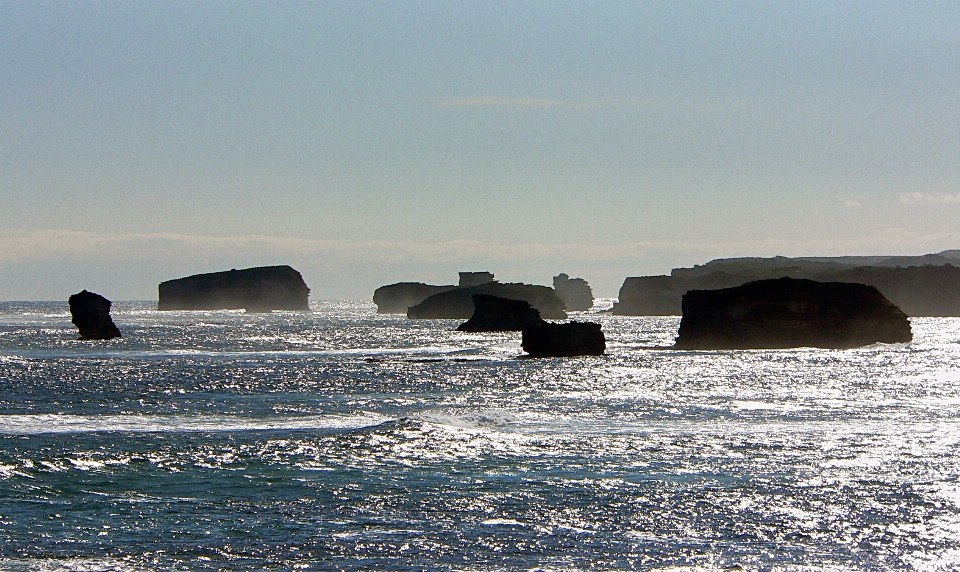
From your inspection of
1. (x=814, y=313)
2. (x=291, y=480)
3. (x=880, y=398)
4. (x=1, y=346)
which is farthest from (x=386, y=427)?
(x=1, y=346)

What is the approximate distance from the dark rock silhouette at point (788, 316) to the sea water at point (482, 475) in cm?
4300

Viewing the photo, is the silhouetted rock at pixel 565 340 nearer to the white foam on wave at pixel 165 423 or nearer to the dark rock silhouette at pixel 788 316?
the dark rock silhouette at pixel 788 316

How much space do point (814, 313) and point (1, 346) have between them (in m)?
105

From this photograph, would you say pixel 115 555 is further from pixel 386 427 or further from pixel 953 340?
pixel 953 340

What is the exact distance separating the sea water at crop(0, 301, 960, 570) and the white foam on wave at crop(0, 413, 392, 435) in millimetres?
219

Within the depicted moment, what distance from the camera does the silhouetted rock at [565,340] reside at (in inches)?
4154

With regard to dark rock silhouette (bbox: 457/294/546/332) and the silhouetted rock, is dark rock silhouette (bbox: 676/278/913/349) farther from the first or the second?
dark rock silhouette (bbox: 457/294/546/332)

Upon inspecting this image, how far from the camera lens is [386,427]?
4650cm

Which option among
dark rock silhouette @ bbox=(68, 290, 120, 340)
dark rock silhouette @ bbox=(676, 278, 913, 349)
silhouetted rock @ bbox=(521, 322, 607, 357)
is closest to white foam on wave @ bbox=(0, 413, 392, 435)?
silhouetted rock @ bbox=(521, 322, 607, 357)

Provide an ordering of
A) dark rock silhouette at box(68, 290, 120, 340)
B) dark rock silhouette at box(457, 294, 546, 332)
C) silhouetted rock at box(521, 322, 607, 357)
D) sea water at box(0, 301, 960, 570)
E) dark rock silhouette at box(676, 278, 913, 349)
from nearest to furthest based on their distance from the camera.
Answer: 1. sea water at box(0, 301, 960, 570)
2. silhouetted rock at box(521, 322, 607, 357)
3. dark rock silhouette at box(676, 278, 913, 349)
4. dark rock silhouette at box(68, 290, 120, 340)
5. dark rock silhouette at box(457, 294, 546, 332)

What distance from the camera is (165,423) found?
50.5 m

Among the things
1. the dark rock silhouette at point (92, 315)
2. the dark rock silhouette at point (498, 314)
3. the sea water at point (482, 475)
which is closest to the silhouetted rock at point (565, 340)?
the sea water at point (482, 475)

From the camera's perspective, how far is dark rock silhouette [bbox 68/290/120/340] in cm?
13646

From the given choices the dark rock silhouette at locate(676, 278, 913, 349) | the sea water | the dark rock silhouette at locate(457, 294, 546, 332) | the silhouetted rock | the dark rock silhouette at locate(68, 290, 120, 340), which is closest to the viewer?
the sea water
